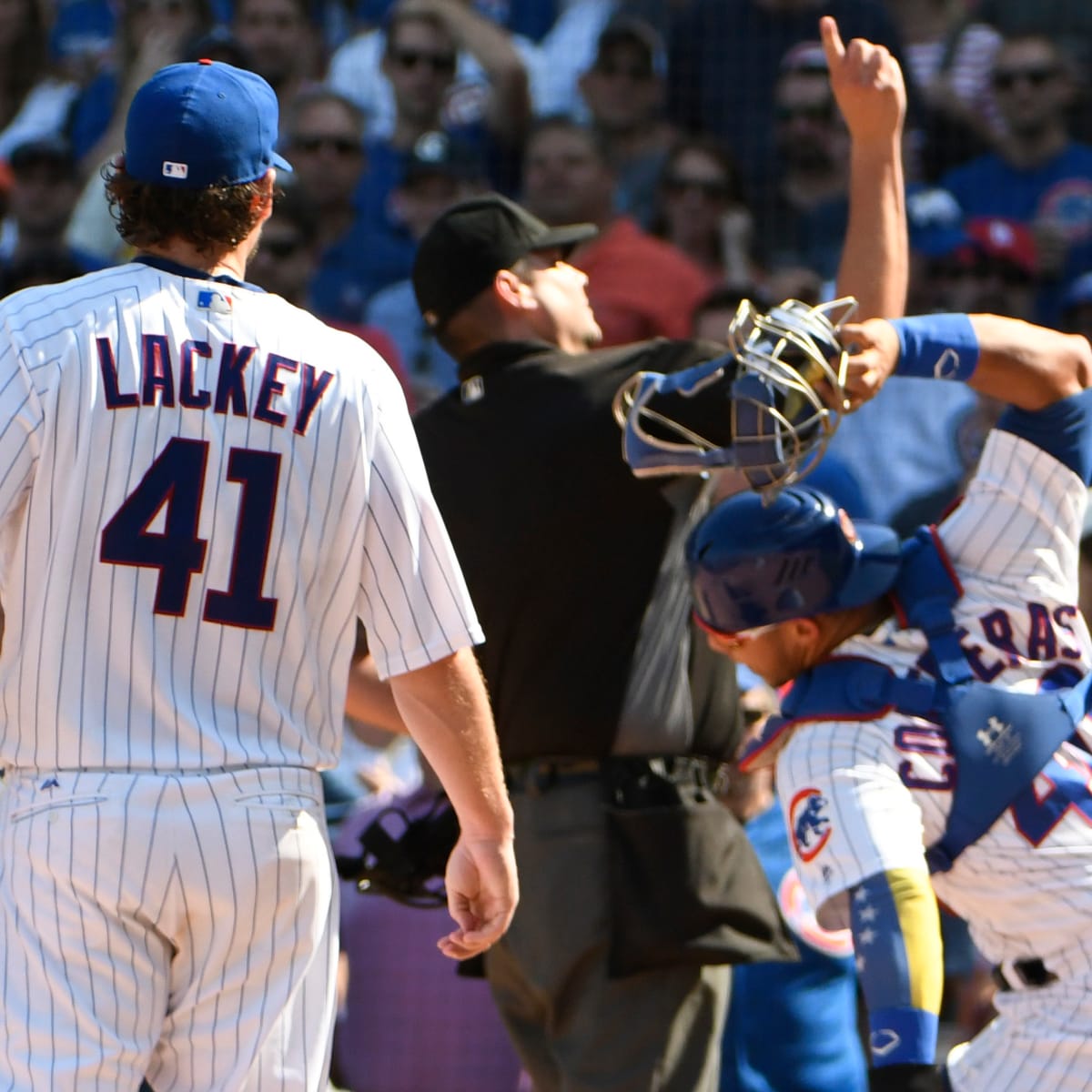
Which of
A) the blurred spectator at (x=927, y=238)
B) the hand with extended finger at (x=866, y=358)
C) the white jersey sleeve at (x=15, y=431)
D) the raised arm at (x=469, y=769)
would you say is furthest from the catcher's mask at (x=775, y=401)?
the blurred spectator at (x=927, y=238)

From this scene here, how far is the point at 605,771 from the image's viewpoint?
3.41 meters

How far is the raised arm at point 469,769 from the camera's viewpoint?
8.11ft

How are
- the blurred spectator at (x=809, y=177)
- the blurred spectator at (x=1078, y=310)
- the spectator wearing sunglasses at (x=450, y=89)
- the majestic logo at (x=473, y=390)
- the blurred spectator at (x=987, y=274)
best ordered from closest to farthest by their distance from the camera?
the majestic logo at (x=473, y=390) < the blurred spectator at (x=1078, y=310) < the blurred spectator at (x=987, y=274) < the blurred spectator at (x=809, y=177) < the spectator wearing sunglasses at (x=450, y=89)

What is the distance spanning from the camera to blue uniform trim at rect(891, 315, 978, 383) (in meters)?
2.79

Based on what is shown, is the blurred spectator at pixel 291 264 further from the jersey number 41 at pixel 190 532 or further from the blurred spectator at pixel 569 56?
the jersey number 41 at pixel 190 532

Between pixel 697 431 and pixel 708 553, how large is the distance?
0.28m

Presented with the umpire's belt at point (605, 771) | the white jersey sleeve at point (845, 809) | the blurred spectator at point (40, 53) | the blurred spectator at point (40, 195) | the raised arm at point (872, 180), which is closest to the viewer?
the white jersey sleeve at point (845, 809)

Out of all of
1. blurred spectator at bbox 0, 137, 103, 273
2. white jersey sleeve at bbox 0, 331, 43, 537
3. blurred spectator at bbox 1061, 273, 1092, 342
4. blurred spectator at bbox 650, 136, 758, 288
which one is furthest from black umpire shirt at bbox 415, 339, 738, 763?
blurred spectator at bbox 0, 137, 103, 273

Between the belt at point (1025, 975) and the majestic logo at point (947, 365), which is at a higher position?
the majestic logo at point (947, 365)

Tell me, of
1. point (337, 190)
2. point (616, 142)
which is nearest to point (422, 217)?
point (337, 190)

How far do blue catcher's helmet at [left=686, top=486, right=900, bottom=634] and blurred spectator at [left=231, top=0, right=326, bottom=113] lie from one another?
4851 millimetres

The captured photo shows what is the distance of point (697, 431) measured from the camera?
3.17m

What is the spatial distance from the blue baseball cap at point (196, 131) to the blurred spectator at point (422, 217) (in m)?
3.78

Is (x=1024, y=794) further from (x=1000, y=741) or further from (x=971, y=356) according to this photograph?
(x=971, y=356)
